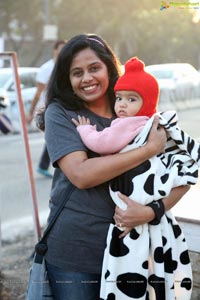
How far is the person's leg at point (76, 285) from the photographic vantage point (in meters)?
1.95

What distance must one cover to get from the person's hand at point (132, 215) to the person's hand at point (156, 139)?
18 centimetres

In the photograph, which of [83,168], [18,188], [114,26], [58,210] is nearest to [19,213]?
[18,188]

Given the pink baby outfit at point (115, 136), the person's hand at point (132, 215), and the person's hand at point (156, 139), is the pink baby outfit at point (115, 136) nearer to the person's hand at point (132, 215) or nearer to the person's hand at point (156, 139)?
the person's hand at point (156, 139)

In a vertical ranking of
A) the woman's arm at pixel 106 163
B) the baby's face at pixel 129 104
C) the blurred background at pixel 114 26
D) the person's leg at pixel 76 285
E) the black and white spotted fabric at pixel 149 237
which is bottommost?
the blurred background at pixel 114 26

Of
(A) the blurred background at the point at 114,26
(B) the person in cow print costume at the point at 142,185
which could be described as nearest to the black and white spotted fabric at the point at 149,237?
(B) the person in cow print costume at the point at 142,185

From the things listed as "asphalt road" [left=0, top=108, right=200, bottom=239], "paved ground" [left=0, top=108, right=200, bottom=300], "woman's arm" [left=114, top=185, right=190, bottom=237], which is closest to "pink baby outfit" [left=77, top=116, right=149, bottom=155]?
"woman's arm" [left=114, top=185, right=190, bottom=237]

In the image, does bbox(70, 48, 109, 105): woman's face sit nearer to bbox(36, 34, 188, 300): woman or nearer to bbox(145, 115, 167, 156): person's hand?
bbox(36, 34, 188, 300): woman

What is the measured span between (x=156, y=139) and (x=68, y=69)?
45cm

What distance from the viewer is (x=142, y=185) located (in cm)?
184

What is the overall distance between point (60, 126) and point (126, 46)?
34901mm

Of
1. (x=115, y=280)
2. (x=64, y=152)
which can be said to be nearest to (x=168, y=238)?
(x=115, y=280)

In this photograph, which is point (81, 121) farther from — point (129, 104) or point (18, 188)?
point (18, 188)

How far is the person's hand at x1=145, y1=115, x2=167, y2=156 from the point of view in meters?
1.85

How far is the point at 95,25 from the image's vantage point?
3428 cm
